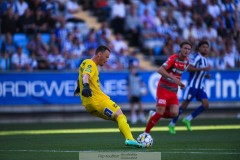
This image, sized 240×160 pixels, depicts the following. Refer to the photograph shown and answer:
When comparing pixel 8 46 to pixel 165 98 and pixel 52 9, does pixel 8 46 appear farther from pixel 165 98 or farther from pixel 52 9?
pixel 165 98

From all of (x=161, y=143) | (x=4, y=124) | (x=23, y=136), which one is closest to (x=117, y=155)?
(x=161, y=143)

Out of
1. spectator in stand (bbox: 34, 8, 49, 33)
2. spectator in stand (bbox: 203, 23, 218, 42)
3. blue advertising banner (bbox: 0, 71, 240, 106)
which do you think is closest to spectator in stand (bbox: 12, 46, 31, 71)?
blue advertising banner (bbox: 0, 71, 240, 106)

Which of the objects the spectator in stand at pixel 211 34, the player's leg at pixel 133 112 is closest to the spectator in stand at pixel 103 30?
the player's leg at pixel 133 112

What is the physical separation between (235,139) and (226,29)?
13.6m

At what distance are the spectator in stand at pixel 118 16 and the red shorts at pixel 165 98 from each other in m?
12.3

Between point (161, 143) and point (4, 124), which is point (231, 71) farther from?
point (161, 143)

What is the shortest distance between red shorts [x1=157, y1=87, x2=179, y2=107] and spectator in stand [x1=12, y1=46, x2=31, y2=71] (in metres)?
9.75

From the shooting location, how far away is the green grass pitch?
43.5ft

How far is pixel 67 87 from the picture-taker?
26938 mm

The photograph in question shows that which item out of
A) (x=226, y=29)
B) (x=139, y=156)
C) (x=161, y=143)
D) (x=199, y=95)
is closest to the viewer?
(x=139, y=156)

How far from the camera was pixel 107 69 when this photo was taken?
27672mm

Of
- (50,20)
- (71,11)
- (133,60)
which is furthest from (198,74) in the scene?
(71,11)

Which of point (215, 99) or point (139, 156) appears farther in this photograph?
point (215, 99)

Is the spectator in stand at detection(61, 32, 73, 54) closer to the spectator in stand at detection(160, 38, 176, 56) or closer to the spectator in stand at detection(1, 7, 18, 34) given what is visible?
the spectator in stand at detection(1, 7, 18, 34)
